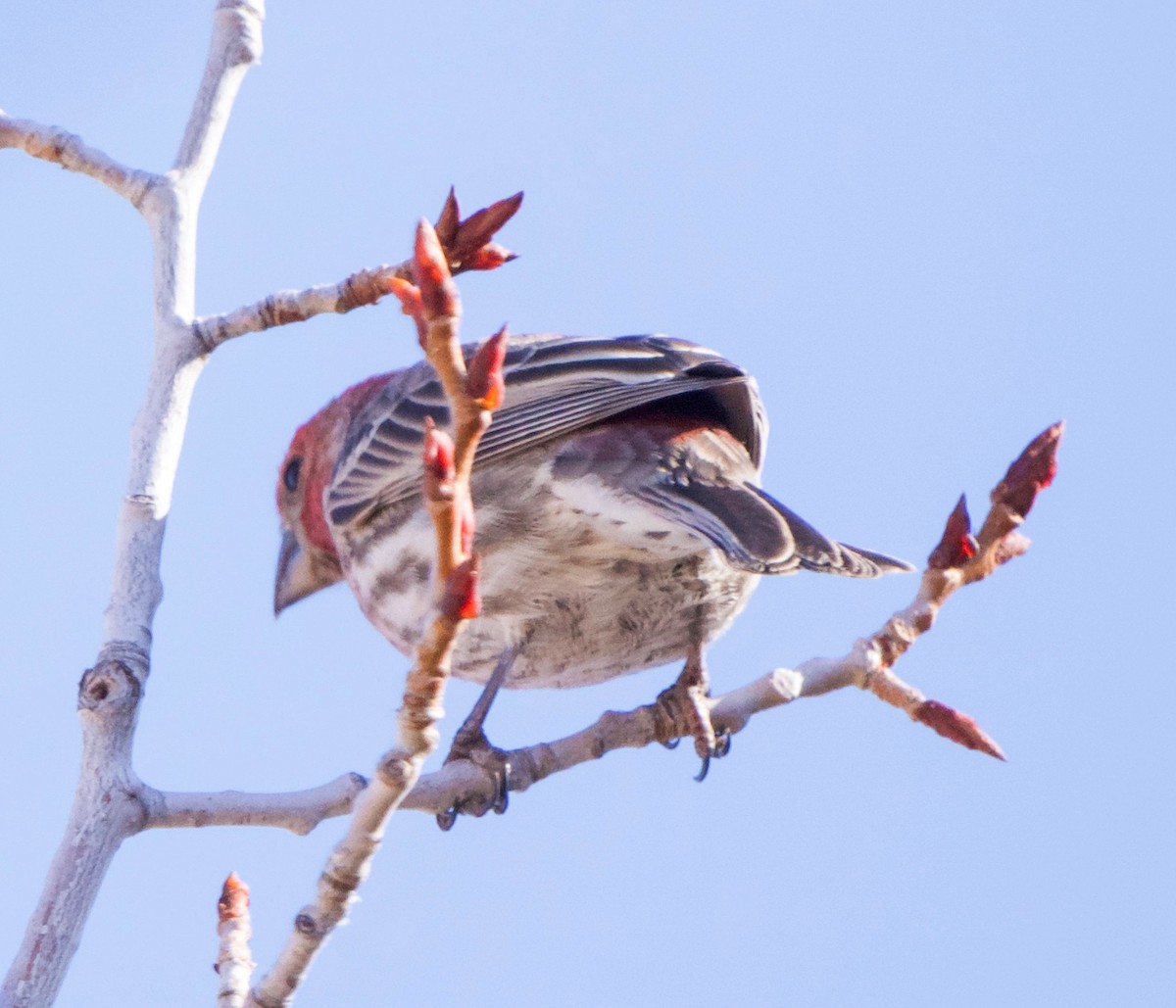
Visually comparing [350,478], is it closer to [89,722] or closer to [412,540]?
[412,540]

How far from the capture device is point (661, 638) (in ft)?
18.3

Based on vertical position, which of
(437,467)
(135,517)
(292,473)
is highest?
(437,467)

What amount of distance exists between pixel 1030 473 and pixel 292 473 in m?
4.42

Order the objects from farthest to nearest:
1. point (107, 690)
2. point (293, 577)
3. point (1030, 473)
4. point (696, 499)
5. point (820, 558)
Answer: point (293, 577) < point (696, 499) < point (820, 558) < point (1030, 473) < point (107, 690)

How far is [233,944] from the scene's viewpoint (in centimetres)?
321

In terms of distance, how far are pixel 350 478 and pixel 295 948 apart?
11.4ft

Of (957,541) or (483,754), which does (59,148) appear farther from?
(957,541)

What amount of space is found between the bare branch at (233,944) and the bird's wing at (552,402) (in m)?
1.96

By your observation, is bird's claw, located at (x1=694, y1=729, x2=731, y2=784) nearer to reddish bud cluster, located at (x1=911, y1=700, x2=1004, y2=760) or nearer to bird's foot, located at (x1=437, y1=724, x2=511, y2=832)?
bird's foot, located at (x1=437, y1=724, x2=511, y2=832)

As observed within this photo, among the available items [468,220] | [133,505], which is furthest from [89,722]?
[468,220]

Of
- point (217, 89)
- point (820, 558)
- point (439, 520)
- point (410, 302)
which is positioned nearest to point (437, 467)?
point (439, 520)

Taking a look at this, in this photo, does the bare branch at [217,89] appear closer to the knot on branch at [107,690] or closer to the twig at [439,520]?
the knot on branch at [107,690]

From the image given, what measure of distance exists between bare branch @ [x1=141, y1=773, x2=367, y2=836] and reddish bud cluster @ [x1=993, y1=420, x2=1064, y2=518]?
5.04 ft

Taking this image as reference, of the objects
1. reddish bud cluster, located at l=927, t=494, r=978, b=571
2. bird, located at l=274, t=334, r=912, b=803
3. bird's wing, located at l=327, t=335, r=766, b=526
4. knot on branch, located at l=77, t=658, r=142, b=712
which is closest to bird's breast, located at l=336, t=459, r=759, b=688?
bird, located at l=274, t=334, r=912, b=803
